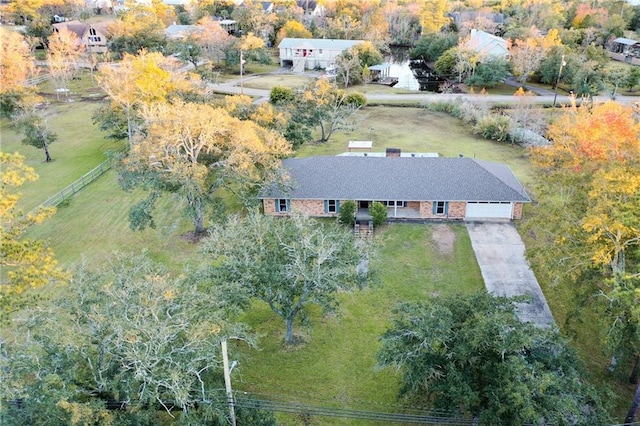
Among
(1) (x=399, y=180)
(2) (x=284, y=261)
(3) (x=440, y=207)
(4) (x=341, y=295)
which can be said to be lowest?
(4) (x=341, y=295)

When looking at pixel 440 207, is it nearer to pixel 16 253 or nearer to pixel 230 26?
pixel 16 253

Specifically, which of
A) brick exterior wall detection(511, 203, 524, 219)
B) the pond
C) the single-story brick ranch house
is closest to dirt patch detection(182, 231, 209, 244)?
the single-story brick ranch house

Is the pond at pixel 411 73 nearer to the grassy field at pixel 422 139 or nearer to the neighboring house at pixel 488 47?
the neighboring house at pixel 488 47

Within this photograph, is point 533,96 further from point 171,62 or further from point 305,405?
point 305,405

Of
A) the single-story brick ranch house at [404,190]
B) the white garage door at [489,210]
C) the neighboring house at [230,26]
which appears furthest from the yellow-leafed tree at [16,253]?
the neighboring house at [230,26]

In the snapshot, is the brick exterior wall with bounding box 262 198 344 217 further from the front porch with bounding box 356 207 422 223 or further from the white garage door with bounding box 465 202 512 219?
the white garage door with bounding box 465 202 512 219


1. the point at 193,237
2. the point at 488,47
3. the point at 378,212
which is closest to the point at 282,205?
the point at 193,237
